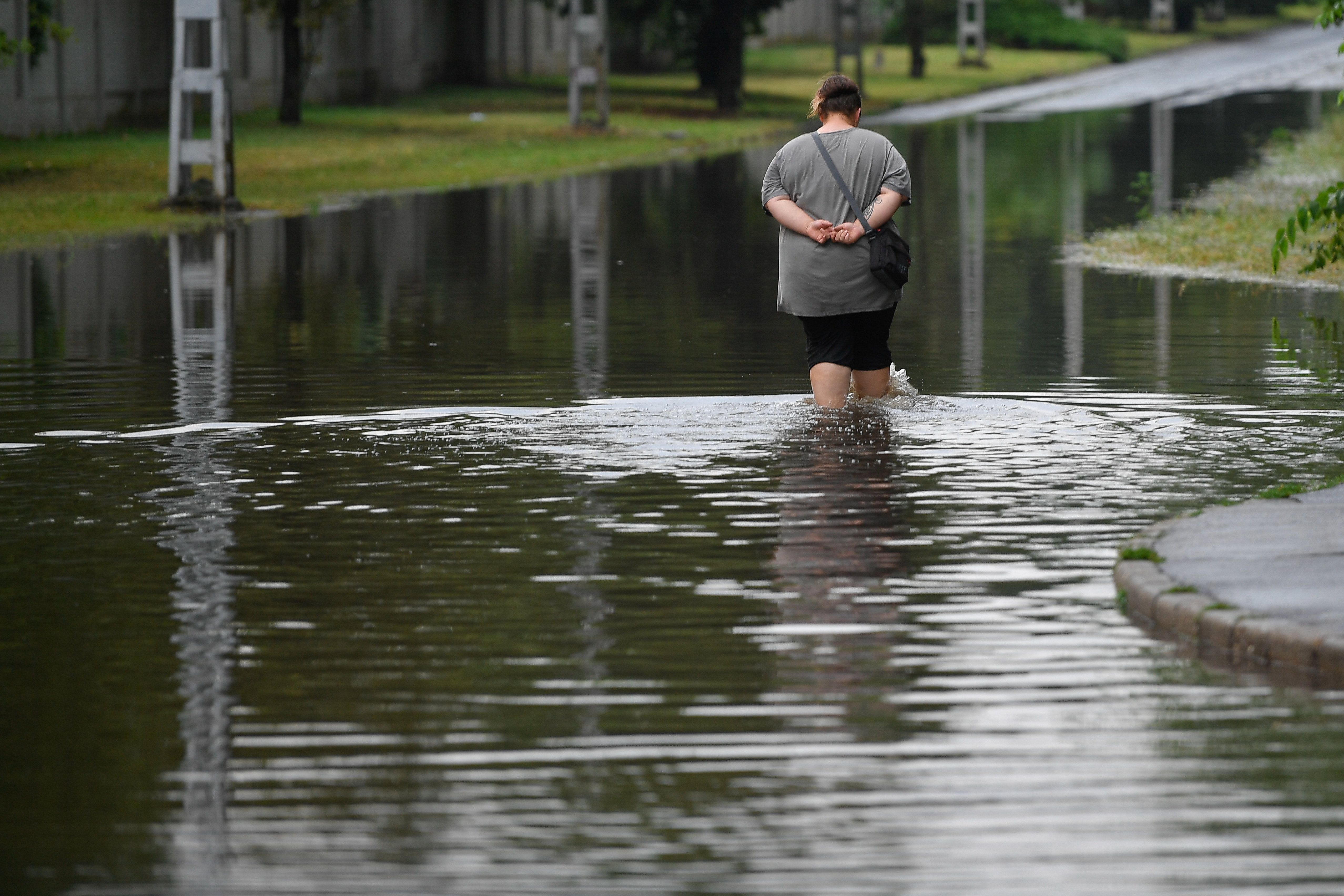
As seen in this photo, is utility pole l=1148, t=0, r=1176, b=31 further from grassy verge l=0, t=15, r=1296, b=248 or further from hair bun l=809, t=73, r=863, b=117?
hair bun l=809, t=73, r=863, b=117

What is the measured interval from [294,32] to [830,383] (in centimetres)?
3547

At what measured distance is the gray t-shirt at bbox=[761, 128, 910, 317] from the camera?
10891 millimetres

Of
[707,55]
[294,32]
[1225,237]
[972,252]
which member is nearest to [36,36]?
[294,32]

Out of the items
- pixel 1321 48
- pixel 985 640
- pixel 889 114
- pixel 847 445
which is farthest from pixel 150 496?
pixel 1321 48

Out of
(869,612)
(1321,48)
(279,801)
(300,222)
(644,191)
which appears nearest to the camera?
(279,801)

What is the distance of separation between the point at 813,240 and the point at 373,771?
5574 millimetres

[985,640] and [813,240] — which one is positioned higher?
[813,240]

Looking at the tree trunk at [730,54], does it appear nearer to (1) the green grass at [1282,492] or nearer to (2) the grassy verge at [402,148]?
(2) the grassy verge at [402,148]

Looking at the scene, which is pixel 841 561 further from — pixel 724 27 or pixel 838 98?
pixel 724 27

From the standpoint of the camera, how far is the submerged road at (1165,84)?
5378cm

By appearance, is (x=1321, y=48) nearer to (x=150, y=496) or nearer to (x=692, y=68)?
(x=692, y=68)

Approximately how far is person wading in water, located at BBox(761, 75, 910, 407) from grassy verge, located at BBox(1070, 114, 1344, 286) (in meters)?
6.14

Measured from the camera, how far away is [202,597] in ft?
25.7

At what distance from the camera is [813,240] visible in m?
11.0
